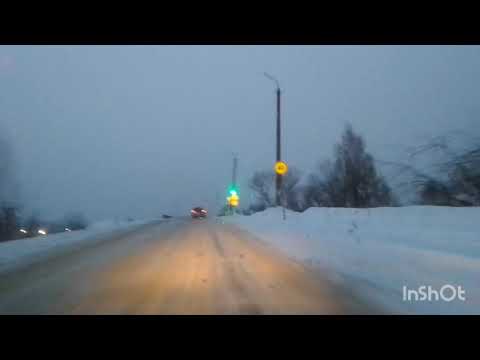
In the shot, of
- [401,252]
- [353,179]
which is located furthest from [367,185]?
[401,252]

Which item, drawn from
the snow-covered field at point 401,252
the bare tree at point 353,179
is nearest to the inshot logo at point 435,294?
the snow-covered field at point 401,252

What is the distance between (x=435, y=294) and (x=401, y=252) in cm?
347

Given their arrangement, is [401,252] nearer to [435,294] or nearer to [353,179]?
[435,294]

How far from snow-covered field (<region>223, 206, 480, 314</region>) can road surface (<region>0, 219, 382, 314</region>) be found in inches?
32.7

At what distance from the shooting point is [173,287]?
8.99 m

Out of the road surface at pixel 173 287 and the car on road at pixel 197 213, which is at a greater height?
the car on road at pixel 197 213

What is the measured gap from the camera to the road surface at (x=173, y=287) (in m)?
7.20

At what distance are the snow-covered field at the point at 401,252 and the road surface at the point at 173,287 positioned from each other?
0.83 meters

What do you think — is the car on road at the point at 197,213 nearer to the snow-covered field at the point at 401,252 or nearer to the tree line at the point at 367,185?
the tree line at the point at 367,185

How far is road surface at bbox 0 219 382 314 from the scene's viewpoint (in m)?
7.20

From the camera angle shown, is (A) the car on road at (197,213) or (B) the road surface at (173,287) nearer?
(B) the road surface at (173,287)

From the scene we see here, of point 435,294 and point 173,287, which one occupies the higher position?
point 435,294
